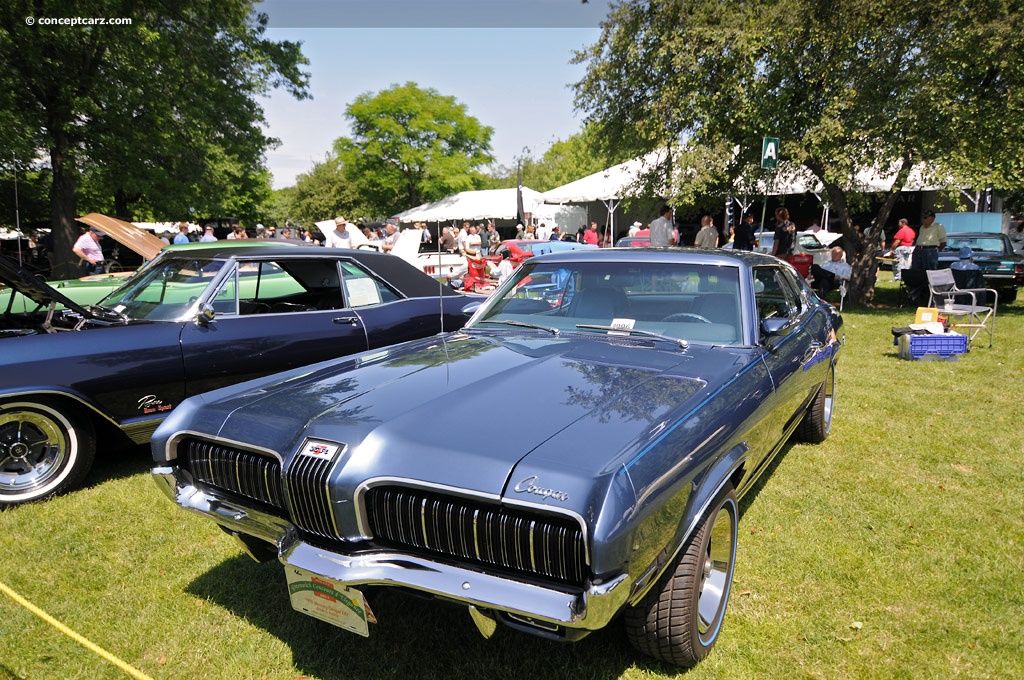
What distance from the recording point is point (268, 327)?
4.95m

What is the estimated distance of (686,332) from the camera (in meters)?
3.45

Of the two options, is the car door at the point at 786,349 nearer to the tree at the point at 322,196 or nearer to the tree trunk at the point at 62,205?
the tree trunk at the point at 62,205

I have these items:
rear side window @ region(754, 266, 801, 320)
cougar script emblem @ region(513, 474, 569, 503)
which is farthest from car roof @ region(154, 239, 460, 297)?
cougar script emblem @ region(513, 474, 569, 503)

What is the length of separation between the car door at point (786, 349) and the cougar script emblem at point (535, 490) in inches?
66.1

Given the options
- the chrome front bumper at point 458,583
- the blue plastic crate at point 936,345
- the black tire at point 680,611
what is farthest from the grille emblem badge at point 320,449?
the blue plastic crate at point 936,345

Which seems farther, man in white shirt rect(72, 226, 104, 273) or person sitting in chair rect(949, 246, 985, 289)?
man in white shirt rect(72, 226, 104, 273)

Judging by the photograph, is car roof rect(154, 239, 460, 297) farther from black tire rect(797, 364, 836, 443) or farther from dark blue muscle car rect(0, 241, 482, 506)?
black tire rect(797, 364, 836, 443)

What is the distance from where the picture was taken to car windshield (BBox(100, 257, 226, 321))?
4.72m

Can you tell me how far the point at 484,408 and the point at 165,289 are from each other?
11.6ft

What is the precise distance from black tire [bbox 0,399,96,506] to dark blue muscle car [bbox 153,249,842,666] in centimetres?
186

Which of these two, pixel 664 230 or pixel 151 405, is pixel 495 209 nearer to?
pixel 664 230

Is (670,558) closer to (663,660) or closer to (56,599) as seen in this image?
(663,660)

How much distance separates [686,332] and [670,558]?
1539 millimetres

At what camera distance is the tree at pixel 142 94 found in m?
14.5
